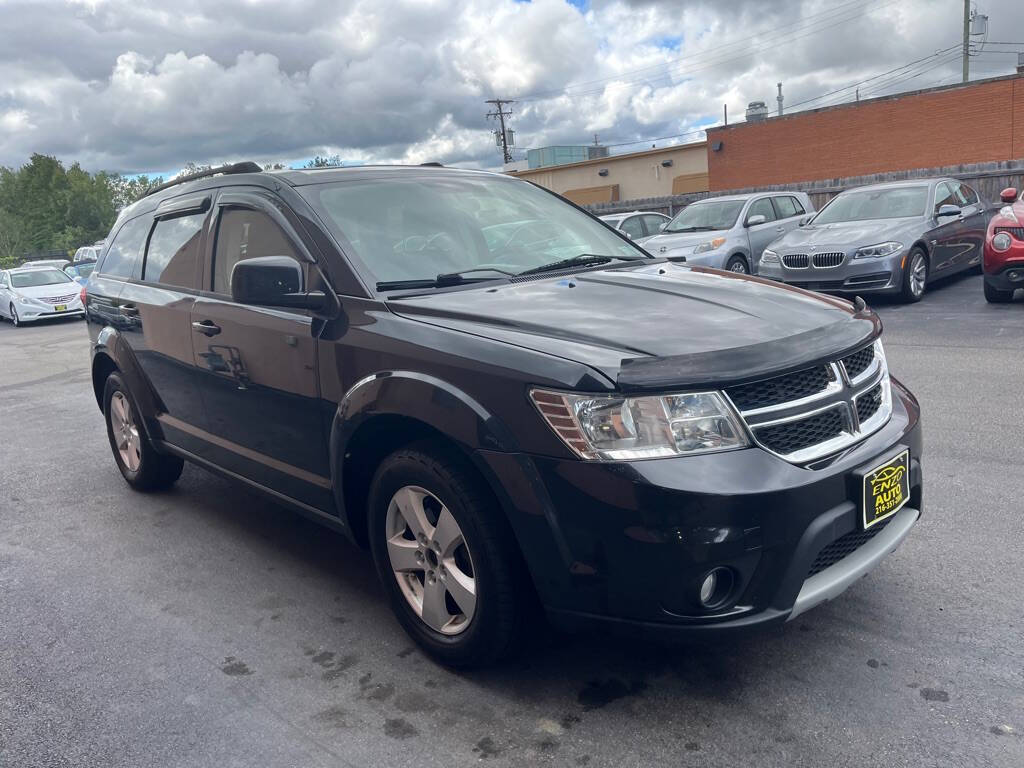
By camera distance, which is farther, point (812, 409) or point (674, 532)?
point (812, 409)

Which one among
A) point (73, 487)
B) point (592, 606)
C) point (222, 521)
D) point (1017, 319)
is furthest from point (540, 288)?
point (1017, 319)

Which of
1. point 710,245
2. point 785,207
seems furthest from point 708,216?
point 785,207

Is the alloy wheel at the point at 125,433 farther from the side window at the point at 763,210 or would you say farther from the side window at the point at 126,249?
the side window at the point at 763,210

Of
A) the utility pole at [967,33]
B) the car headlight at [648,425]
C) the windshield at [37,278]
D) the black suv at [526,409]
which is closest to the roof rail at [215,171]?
the black suv at [526,409]

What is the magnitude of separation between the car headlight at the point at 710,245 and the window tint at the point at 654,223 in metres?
3.28

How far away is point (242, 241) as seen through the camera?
13.5 ft

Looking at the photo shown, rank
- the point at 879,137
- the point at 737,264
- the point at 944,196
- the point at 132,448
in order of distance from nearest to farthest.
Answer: the point at 132,448 → the point at 944,196 → the point at 737,264 → the point at 879,137

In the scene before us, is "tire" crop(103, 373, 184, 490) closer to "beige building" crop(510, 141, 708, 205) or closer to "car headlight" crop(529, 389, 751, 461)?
"car headlight" crop(529, 389, 751, 461)

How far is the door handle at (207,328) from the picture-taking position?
4.14 m

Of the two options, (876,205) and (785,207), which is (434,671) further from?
(785,207)

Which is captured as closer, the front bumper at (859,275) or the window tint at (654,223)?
the front bumper at (859,275)

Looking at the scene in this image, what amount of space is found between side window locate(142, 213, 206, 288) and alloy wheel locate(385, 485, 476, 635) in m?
1.96

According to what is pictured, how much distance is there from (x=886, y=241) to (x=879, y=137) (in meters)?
22.6

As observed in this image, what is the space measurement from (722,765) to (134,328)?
3.96 m
